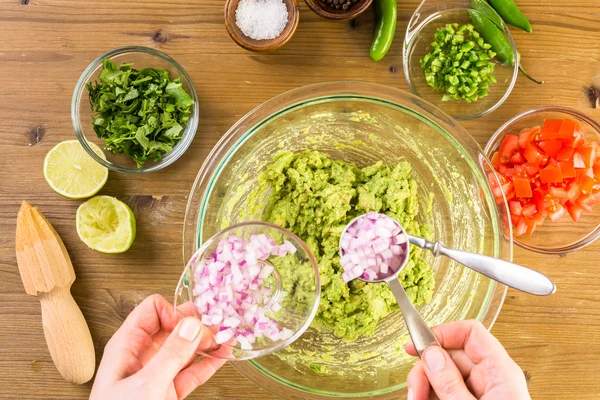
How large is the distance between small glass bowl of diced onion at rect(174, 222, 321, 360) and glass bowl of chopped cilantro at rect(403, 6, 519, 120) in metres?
0.96

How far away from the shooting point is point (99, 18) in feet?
7.74

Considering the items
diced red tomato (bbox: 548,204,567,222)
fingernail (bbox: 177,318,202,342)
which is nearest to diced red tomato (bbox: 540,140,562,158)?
diced red tomato (bbox: 548,204,567,222)

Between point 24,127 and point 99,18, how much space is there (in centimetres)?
58

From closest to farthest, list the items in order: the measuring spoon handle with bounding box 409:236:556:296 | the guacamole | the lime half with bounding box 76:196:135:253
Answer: the measuring spoon handle with bounding box 409:236:556:296 → the guacamole → the lime half with bounding box 76:196:135:253

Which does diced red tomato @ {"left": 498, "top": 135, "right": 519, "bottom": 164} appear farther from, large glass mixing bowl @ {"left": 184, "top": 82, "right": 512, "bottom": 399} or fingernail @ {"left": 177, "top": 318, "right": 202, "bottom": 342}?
fingernail @ {"left": 177, "top": 318, "right": 202, "bottom": 342}

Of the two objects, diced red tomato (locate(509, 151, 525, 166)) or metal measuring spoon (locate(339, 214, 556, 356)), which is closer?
metal measuring spoon (locate(339, 214, 556, 356))

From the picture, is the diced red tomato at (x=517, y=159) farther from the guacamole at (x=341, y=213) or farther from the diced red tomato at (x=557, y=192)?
the guacamole at (x=341, y=213)

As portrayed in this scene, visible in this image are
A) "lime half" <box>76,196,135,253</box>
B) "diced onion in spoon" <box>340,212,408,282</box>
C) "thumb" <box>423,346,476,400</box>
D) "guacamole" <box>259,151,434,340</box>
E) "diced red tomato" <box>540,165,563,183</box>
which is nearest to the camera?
"thumb" <box>423,346,476,400</box>

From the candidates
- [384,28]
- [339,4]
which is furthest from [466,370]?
[339,4]

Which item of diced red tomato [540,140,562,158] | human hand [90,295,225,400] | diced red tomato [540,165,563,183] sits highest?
→ diced red tomato [540,140,562,158]

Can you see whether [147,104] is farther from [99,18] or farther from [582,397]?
[582,397]

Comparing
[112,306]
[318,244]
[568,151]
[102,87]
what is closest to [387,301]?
[318,244]

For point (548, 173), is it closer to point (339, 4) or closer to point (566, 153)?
point (566, 153)

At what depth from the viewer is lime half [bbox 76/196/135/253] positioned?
7.53 feet
